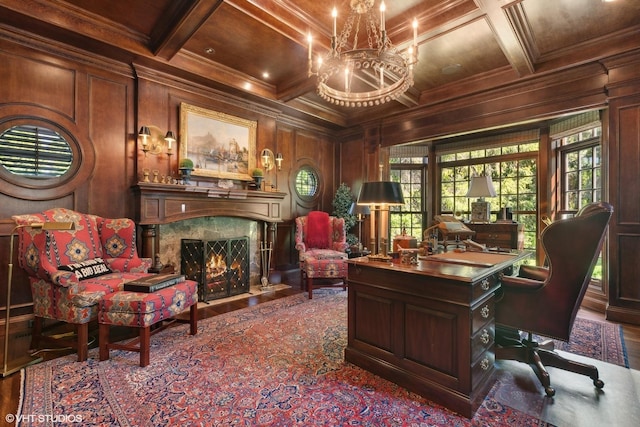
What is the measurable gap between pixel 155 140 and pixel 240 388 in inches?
128

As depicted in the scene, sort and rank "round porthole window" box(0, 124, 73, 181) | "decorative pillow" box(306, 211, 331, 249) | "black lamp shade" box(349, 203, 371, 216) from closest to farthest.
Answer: "round porthole window" box(0, 124, 73, 181), "decorative pillow" box(306, 211, 331, 249), "black lamp shade" box(349, 203, 371, 216)

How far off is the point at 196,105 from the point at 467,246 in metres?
3.99

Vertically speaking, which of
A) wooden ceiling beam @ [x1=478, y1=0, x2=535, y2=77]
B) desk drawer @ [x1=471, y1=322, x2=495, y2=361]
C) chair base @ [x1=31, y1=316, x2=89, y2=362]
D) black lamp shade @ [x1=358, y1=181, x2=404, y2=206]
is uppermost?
wooden ceiling beam @ [x1=478, y1=0, x2=535, y2=77]

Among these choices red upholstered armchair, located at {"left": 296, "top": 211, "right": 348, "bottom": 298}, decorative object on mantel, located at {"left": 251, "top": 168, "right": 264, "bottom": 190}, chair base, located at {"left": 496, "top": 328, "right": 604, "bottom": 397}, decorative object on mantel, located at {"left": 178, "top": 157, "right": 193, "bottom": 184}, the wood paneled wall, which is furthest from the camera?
decorative object on mantel, located at {"left": 251, "top": 168, "right": 264, "bottom": 190}

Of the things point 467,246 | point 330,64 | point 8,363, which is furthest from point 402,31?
point 8,363

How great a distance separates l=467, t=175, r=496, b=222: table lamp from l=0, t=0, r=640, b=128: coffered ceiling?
58.0 inches

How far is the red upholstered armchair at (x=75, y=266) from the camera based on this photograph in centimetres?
231

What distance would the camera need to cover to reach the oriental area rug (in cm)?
167

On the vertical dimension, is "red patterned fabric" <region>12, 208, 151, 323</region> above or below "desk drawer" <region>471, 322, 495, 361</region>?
above

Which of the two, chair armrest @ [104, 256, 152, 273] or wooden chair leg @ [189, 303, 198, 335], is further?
chair armrest @ [104, 256, 152, 273]

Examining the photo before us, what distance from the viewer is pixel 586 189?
436 centimetres

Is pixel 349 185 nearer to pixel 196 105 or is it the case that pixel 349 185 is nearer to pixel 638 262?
pixel 196 105

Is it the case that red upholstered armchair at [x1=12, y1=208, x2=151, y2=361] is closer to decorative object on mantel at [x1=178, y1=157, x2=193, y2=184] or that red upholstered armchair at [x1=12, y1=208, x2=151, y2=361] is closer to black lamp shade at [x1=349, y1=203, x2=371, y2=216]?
decorative object on mantel at [x1=178, y1=157, x2=193, y2=184]

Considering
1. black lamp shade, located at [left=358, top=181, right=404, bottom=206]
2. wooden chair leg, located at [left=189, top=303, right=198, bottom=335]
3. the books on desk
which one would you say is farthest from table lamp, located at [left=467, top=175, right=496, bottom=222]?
the books on desk
